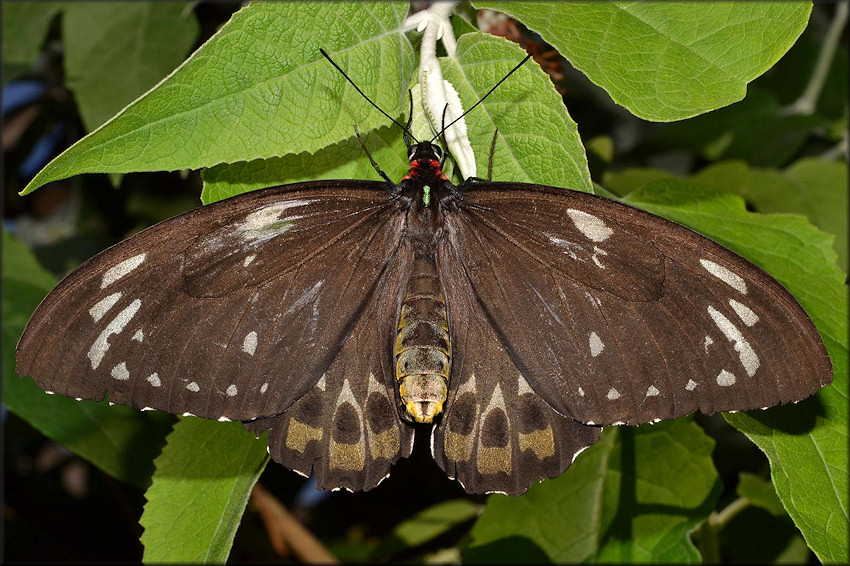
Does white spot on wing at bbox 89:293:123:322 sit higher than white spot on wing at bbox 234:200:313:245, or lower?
lower

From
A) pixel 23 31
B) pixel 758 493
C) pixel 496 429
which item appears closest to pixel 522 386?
pixel 496 429

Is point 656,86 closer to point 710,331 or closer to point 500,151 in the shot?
point 500,151

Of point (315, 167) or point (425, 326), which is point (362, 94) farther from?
point (425, 326)

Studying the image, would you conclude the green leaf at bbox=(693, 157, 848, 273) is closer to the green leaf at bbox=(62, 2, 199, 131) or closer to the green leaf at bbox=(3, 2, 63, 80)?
the green leaf at bbox=(62, 2, 199, 131)

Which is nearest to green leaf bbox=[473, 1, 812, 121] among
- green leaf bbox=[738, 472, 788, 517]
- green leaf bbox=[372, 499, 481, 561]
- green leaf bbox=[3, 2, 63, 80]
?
green leaf bbox=[738, 472, 788, 517]

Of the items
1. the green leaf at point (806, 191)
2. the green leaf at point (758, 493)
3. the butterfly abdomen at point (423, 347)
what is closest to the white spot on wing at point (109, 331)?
the butterfly abdomen at point (423, 347)
